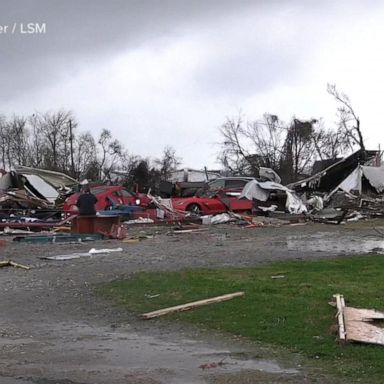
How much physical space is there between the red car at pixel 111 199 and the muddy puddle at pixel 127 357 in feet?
60.6

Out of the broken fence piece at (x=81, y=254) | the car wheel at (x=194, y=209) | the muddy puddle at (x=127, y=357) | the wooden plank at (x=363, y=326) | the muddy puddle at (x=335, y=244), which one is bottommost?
the muddy puddle at (x=127, y=357)

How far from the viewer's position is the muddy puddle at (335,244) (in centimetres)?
1532

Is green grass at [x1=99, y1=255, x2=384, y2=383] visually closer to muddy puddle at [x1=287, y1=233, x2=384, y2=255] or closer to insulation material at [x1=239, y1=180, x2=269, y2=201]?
muddy puddle at [x1=287, y1=233, x2=384, y2=255]

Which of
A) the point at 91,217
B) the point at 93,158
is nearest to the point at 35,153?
the point at 93,158

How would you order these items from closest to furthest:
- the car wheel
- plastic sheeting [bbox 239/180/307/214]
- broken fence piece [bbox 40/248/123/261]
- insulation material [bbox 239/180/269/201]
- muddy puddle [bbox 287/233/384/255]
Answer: broken fence piece [bbox 40/248/123/261] < muddy puddle [bbox 287/233/384/255] < the car wheel < insulation material [bbox 239/180/269/201] < plastic sheeting [bbox 239/180/307/214]

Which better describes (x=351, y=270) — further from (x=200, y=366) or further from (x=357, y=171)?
(x=357, y=171)

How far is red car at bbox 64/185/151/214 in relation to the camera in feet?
85.3

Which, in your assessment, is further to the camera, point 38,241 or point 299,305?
point 38,241

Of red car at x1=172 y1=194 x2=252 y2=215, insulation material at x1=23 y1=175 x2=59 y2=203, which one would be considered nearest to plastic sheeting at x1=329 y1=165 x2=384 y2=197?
red car at x1=172 y1=194 x2=252 y2=215

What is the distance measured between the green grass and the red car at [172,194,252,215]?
1504 centimetres

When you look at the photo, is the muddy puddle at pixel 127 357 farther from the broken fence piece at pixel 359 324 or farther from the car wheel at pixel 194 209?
the car wheel at pixel 194 209

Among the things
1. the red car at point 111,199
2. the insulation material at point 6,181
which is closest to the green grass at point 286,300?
the red car at point 111,199

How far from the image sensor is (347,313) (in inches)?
295

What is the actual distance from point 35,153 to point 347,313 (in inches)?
3010
